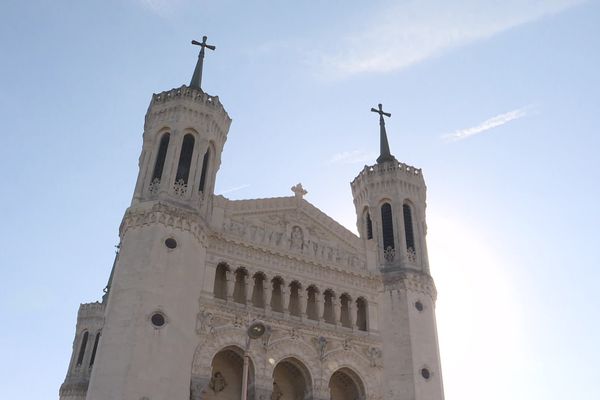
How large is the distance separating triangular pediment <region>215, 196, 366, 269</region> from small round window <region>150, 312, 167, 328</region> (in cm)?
611

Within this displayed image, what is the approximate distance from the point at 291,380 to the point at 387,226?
11597 millimetres

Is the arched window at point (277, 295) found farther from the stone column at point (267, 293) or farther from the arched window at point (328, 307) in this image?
the arched window at point (328, 307)

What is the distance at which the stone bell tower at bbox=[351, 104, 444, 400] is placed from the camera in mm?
31188

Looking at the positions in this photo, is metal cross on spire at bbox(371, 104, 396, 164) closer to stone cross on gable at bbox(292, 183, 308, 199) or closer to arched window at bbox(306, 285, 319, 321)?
stone cross on gable at bbox(292, 183, 308, 199)

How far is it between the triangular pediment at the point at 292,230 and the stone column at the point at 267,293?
77.4 inches

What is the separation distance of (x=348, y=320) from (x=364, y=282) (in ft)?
8.53

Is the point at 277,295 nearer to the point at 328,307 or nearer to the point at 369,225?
the point at 328,307

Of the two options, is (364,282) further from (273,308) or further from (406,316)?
(273,308)

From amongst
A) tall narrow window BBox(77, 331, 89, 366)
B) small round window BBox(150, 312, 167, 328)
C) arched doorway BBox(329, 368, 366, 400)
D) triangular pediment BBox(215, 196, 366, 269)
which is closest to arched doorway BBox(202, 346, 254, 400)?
small round window BBox(150, 312, 167, 328)

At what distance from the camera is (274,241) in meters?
32.5

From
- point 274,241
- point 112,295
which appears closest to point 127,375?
point 112,295

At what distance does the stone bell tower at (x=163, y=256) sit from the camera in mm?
24828

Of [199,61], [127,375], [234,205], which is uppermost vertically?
[199,61]

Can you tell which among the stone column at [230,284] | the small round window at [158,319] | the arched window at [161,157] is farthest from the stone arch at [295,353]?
the arched window at [161,157]
